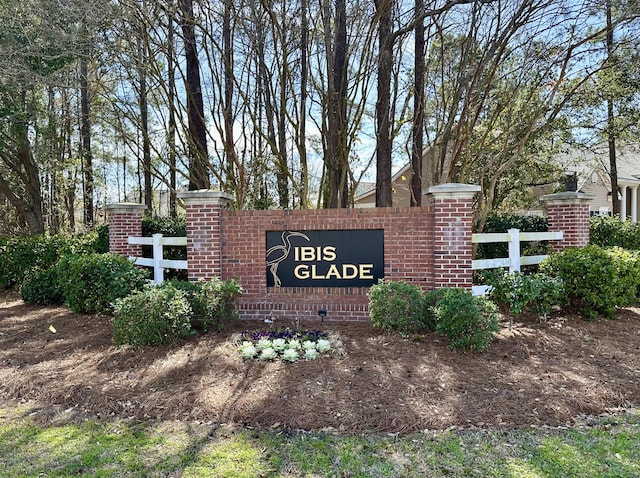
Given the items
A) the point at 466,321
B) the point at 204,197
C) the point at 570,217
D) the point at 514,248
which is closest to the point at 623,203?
the point at 570,217

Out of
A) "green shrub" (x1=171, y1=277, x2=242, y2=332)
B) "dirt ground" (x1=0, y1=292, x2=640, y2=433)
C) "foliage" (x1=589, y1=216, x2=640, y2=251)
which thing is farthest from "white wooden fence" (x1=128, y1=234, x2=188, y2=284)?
"foliage" (x1=589, y1=216, x2=640, y2=251)

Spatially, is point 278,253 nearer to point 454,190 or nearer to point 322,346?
point 322,346

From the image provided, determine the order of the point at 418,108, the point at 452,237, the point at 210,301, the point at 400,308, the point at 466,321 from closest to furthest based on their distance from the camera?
the point at 466,321 → the point at 400,308 → the point at 210,301 → the point at 452,237 → the point at 418,108

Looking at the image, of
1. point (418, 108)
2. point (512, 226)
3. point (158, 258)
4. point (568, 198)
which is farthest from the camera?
point (418, 108)

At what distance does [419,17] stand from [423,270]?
14.6 feet

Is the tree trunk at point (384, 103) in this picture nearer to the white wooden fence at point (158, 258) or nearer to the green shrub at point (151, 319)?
the white wooden fence at point (158, 258)

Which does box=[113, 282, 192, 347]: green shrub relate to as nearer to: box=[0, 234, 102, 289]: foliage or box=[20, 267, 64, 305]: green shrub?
box=[20, 267, 64, 305]: green shrub

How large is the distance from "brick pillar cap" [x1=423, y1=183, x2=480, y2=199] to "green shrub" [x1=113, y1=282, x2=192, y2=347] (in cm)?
348

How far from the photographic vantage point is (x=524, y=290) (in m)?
5.56

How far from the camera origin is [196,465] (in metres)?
2.82

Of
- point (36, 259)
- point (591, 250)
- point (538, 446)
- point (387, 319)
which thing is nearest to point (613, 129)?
point (591, 250)

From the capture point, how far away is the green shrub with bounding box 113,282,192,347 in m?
4.86

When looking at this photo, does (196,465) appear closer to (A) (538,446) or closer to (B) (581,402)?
(A) (538,446)

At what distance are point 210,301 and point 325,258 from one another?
1720mm
